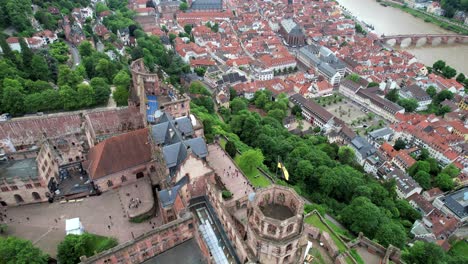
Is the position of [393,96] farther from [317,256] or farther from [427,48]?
[317,256]

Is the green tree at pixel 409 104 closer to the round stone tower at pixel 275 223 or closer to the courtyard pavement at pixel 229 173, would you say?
the courtyard pavement at pixel 229 173

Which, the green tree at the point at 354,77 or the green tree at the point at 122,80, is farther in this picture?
the green tree at the point at 354,77

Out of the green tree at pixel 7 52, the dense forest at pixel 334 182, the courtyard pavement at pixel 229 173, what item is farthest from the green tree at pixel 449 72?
the green tree at pixel 7 52

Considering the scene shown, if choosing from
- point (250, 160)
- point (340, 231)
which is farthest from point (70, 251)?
point (340, 231)

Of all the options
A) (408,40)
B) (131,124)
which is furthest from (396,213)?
(408,40)

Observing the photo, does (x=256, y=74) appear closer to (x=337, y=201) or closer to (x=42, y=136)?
(x=337, y=201)
